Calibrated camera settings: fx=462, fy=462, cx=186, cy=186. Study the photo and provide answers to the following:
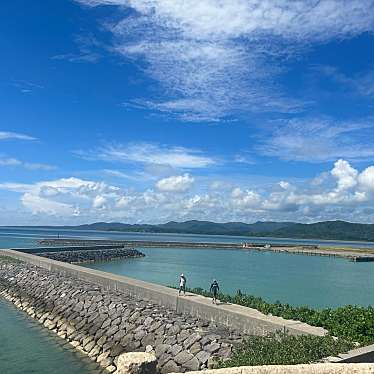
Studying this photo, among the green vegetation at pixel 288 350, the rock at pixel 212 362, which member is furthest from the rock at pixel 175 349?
the green vegetation at pixel 288 350

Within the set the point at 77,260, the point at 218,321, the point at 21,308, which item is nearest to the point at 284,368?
the point at 218,321

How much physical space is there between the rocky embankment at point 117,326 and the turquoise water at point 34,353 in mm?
563

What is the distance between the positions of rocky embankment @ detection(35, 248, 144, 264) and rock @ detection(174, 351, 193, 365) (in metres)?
39.2

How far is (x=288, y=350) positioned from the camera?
11.0 metres

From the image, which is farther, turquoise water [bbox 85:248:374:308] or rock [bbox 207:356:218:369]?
turquoise water [bbox 85:248:374:308]

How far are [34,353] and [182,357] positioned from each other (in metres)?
6.42

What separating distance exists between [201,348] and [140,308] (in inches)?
201

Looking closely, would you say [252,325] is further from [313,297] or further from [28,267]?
[28,267]

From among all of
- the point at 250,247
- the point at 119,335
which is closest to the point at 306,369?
the point at 119,335

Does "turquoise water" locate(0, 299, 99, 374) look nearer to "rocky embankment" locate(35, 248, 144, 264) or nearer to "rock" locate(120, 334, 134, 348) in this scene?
"rock" locate(120, 334, 134, 348)

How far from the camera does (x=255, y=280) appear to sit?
4078cm

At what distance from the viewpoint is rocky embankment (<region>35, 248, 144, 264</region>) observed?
52.9 meters

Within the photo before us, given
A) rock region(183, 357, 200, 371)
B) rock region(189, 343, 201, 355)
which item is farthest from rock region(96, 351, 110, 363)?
rock region(183, 357, 200, 371)

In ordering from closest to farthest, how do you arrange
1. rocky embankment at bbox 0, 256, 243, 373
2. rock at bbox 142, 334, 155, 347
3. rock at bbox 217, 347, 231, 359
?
rock at bbox 217, 347, 231, 359 → rocky embankment at bbox 0, 256, 243, 373 → rock at bbox 142, 334, 155, 347
